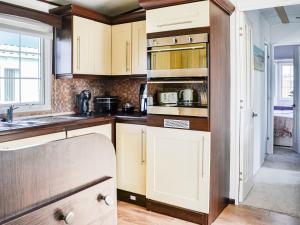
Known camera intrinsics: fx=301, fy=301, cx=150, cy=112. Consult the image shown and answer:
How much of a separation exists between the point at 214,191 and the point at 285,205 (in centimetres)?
99

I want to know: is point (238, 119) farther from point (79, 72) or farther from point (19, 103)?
point (19, 103)

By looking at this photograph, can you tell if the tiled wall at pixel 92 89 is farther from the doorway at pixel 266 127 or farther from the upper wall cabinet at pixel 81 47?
the doorway at pixel 266 127

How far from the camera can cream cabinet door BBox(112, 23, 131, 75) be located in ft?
12.2

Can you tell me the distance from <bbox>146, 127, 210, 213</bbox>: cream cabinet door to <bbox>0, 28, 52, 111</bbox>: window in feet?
4.45

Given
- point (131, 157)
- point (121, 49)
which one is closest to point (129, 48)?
point (121, 49)

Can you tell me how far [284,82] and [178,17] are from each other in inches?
305

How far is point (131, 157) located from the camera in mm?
3416

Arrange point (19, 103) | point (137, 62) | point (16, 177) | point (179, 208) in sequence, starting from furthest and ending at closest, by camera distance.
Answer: point (137, 62) → point (19, 103) → point (179, 208) → point (16, 177)

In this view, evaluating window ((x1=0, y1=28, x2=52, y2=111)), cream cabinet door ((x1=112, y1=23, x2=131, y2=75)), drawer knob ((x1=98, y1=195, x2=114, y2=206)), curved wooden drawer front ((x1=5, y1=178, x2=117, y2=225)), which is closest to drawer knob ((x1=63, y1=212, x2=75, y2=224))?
curved wooden drawer front ((x1=5, y1=178, x2=117, y2=225))

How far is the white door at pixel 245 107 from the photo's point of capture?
10.9 ft

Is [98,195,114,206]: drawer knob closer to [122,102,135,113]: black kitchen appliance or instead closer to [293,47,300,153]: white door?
[122,102,135,113]: black kitchen appliance

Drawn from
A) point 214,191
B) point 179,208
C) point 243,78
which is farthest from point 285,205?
point 243,78

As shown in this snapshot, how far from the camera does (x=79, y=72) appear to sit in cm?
344

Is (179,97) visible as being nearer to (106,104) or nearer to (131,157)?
(131,157)
